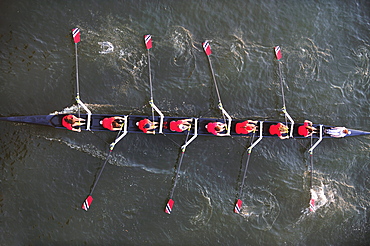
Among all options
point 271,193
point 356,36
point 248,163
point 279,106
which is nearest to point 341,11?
point 356,36

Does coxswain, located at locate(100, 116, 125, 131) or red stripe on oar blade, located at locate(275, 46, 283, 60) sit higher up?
red stripe on oar blade, located at locate(275, 46, 283, 60)

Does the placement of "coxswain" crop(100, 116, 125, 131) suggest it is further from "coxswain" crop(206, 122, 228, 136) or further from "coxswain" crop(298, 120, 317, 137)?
"coxswain" crop(298, 120, 317, 137)

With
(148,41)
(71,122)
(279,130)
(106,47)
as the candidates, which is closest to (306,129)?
(279,130)

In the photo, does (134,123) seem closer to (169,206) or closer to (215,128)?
(215,128)

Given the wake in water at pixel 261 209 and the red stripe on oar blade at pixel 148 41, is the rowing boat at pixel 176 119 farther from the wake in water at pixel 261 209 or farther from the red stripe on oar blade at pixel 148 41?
the wake in water at pixel 261 209

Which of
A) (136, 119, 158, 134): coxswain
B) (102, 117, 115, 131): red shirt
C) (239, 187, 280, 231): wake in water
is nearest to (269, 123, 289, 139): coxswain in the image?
(239, 187, 280, 231): wake in water

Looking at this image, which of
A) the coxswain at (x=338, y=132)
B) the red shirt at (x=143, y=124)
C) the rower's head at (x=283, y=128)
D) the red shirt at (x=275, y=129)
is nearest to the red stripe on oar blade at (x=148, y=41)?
the red shirt at (x=143, y=124)
